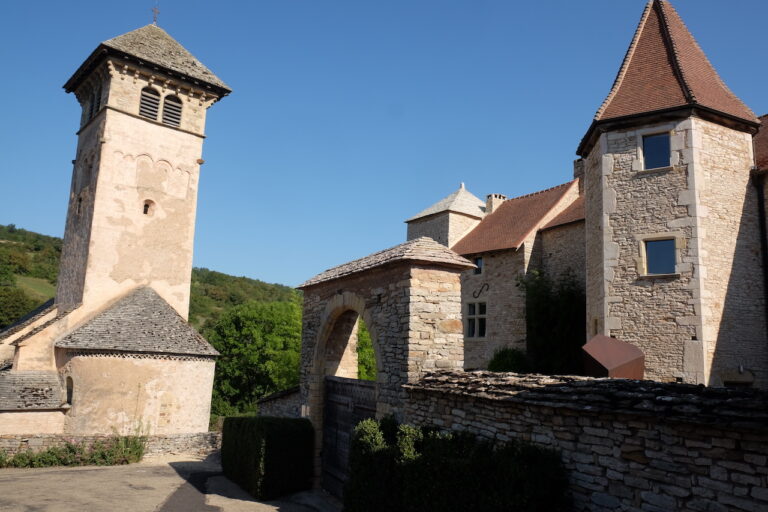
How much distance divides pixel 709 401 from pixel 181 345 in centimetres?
1657

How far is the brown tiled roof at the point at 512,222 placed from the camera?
73.6 feet

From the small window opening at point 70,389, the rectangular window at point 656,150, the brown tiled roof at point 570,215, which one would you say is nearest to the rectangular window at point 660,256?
the rectangular window at point 656,150

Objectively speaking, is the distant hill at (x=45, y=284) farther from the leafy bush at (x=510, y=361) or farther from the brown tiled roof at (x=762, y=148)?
the brown tiled roof at (x=762, y=148)

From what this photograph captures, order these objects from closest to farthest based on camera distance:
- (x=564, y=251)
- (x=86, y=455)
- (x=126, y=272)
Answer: (x=86, y=455) → (x=126, y=272) → (x=564, y=251)

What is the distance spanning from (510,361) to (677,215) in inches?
346

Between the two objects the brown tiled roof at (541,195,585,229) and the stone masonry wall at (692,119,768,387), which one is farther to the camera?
the brown tiled roof at (541,195,585,229)

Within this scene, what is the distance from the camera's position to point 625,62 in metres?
15.9

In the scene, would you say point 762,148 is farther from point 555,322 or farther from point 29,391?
point 29,391

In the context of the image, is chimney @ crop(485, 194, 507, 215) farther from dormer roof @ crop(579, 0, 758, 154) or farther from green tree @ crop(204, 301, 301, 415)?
green tree @ crop(204, 301, 301, 415)

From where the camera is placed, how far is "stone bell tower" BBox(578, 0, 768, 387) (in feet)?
42.4

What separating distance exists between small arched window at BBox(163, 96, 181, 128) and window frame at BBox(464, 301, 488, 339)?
578 inches

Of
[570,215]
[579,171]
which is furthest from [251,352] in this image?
[579,171]

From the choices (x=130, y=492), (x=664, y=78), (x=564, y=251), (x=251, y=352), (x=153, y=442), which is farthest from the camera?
(x=251, y=352)

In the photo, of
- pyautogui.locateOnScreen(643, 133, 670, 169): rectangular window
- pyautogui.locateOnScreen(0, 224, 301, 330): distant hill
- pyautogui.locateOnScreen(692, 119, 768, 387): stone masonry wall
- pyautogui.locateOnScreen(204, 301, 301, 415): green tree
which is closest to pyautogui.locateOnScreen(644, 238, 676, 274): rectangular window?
pyautogui.locateOnScreen(692, 119, 768, 387): stone masonry wall
